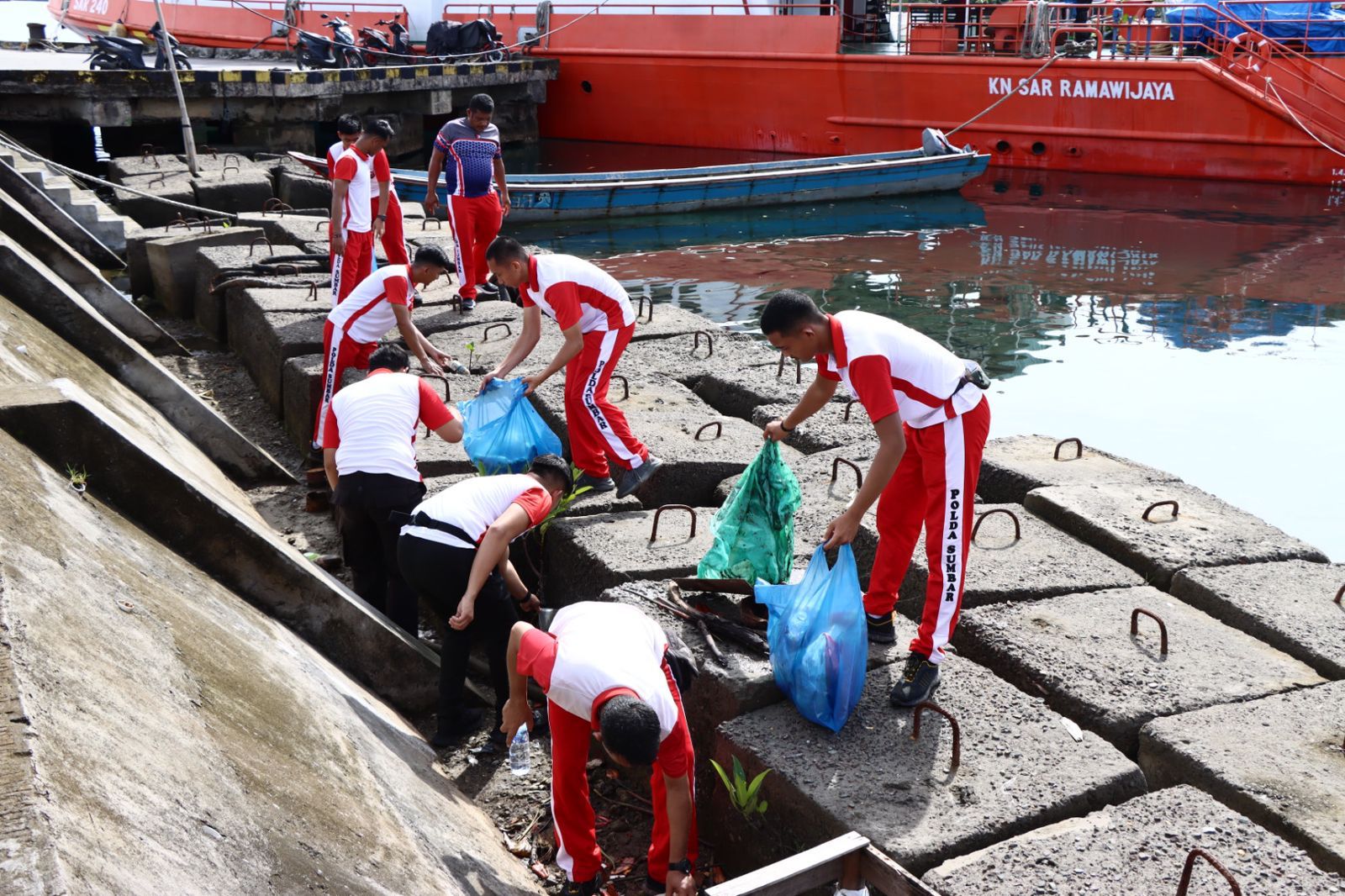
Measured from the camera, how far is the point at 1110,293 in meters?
14.0

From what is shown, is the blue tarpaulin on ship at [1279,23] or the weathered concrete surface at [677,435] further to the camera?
the blue tarpaulin on ship at [1279,23]

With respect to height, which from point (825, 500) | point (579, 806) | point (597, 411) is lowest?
point (579, 806)

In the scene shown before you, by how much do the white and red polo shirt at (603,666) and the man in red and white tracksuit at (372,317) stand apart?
359 cm

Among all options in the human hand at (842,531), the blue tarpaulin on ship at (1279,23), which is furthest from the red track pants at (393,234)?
the blue tarpaulin on ship at (1279,23)

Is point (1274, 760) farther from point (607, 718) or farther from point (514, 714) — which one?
point (514, 714)

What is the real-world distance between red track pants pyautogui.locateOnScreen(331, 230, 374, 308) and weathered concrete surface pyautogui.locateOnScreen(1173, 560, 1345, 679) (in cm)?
593

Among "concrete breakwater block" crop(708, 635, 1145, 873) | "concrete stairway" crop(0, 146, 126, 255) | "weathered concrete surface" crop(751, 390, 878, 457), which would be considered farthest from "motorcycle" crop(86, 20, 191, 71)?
"concrete breakwater block" crop(708, 635, 1145, 873)

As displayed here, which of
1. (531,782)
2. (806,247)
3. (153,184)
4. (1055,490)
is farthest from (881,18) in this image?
(531,782)

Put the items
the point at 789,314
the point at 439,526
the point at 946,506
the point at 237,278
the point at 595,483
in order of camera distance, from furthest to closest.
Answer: the point at 237,278 < the point at 595,483 < the point at 439,526 < the point at 946,506 < the point at 789,314

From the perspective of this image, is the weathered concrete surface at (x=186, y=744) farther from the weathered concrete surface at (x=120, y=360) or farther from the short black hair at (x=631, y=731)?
the weathered concrete surface at (x=120, y=360)

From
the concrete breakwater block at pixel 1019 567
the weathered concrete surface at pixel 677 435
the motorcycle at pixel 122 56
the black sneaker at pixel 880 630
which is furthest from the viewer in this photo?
the motorcycle at pixel 122 56

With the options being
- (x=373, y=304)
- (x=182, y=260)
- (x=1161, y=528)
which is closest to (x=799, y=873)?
(x=1161, y=528)

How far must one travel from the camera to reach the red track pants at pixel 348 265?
8.56 m

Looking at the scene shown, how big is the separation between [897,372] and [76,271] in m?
7.00
